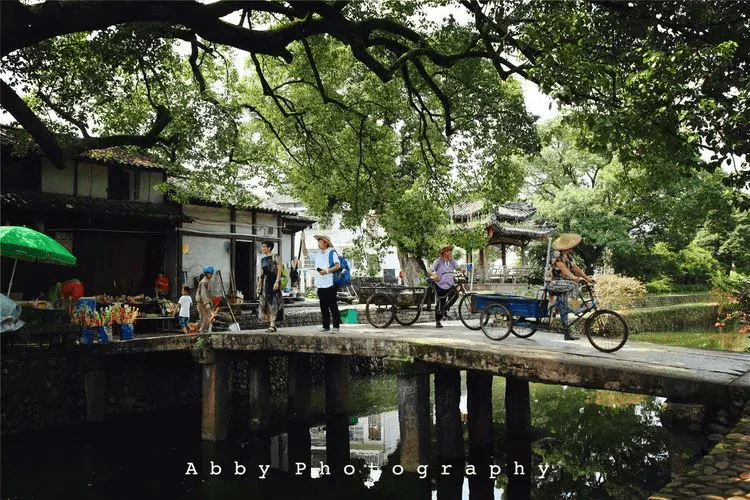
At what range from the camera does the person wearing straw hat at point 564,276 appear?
942 centimetres

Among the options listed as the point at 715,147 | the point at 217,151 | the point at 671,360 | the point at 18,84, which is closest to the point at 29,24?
the point at 18,84

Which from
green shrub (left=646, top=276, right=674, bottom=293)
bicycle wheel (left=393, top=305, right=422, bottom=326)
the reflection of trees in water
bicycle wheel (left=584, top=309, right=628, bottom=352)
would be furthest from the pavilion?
bicycle wheel (left=584, top=309, right=628, bottom=352)

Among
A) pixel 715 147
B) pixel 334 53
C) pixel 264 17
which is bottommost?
pixel 715 147

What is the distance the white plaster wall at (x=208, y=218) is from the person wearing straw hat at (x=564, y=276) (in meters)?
14.0

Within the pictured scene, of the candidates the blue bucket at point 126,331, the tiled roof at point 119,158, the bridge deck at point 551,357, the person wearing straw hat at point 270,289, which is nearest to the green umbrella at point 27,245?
the blue bucket at point 126,331

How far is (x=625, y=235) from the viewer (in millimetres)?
30875

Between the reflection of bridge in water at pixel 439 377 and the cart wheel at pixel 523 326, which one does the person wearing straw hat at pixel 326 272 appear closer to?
the reflection of bridge in water at pixel 439 377

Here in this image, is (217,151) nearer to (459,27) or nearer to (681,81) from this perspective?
(459,27)

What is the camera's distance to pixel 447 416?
407 inches

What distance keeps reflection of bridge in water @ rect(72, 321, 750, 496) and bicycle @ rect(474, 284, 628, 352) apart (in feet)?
0.81

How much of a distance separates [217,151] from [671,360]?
1192cm

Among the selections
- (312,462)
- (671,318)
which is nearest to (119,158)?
(312,462)

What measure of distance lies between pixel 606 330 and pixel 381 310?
18.2 ft

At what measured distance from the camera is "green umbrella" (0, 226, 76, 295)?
1152 cm
